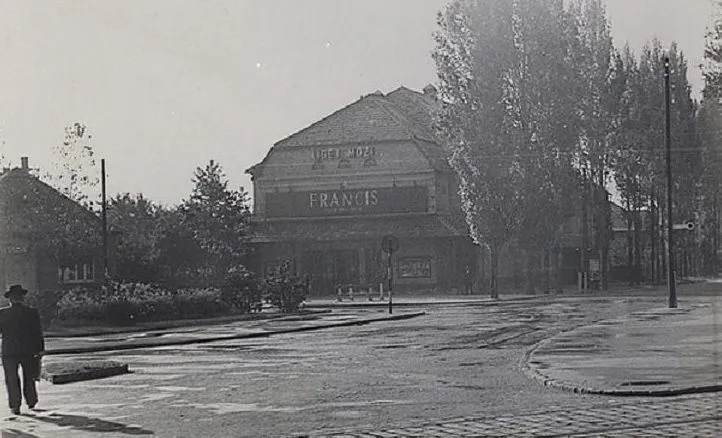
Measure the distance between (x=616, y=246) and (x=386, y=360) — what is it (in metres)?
72.1

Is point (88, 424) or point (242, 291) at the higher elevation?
point (242, 291)

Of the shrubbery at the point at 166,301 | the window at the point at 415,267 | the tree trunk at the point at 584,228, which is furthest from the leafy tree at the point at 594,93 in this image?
the shrubbery at the point at 166,301

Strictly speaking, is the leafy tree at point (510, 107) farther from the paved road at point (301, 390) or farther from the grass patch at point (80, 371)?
the grass patch at point (80, 371)

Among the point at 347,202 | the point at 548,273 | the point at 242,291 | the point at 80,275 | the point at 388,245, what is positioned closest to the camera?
the point at 388,245

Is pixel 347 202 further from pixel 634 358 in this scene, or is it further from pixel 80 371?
pixel 634 358

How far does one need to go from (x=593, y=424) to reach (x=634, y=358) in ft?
23.5

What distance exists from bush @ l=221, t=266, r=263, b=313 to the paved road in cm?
1664

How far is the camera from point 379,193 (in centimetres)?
7000

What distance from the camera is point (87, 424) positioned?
1259cm

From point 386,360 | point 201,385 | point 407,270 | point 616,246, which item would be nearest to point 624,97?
point 407,270

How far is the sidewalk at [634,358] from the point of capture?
14094 mm

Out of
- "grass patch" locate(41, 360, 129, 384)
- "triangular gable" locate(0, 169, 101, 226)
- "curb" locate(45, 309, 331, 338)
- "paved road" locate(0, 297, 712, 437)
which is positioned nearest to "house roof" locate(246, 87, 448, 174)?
"curb" locate(45, 309, 331, 338)

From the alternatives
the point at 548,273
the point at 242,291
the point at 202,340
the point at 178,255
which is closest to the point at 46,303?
the point at 242,291

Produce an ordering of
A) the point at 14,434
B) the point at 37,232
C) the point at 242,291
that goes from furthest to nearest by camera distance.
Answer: the point at 242,291, the point at 37,232, the point at 14,434
